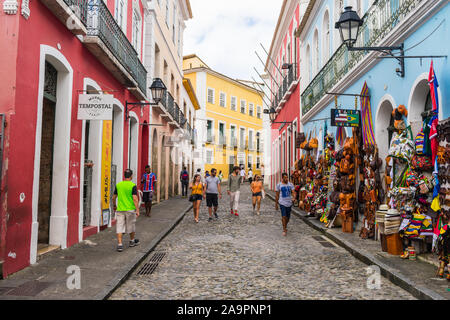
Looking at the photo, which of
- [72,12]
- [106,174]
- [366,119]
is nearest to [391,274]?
[366,119]

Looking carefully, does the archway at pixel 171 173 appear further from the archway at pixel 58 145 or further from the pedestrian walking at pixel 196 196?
the archway at pixel 58 145

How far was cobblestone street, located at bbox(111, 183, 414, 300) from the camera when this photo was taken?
5133 millimetres

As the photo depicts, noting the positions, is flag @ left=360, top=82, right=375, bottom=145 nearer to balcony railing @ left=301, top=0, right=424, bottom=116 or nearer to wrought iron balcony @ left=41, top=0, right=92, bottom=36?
balcony railing @ left=301, top=0, right=424, bottom=116

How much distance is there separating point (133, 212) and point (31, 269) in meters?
2.32

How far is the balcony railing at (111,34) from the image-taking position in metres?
8.89

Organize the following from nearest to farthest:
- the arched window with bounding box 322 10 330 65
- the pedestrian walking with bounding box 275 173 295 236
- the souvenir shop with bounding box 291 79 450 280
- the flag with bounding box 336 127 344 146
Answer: the souvenir shop with bounding box 291 79 450 280 → the pedestrian walking with bounding box 275 173 295 236 → the flag with bounding box 336 127 344 146 → the arched window with bounding box 322 10 330 65

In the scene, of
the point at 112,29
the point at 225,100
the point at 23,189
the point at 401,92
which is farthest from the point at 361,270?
the point at 225,100

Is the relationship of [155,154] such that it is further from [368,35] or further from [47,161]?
[368,35]

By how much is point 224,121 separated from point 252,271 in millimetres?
38044

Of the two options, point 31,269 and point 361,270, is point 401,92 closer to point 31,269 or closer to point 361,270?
point 361,270

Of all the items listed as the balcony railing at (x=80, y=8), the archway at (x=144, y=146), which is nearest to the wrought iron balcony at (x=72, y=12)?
the balcony railing at (x=80, y=8)

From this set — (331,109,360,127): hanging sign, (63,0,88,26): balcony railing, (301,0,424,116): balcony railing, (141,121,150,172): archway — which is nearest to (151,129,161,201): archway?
(141,121,150,172): archway

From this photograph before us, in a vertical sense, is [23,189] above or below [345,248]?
above
